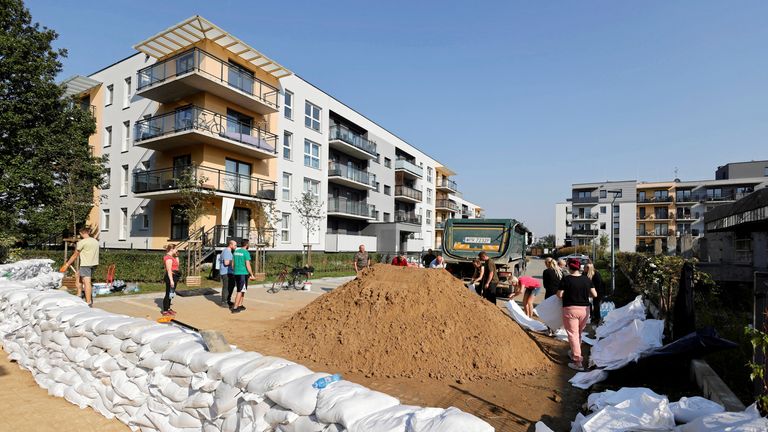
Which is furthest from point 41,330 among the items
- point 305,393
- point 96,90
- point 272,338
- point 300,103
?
point 96,90

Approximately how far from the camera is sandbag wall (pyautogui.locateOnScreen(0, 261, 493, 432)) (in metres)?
2.62

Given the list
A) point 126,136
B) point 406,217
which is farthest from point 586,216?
point 126,136

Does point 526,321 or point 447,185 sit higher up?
point 447,185

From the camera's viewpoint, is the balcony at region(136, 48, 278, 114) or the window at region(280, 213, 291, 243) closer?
the balcony at region(136, 48, 278, 114)

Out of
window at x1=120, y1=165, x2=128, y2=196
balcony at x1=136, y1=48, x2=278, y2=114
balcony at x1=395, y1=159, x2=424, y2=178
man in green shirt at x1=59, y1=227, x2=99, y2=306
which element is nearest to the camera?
man in green shirt at x1=59, y1=227, x2=99, y2=306

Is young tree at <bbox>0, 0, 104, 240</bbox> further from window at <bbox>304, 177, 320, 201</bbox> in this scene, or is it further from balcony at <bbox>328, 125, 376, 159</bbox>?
balcony at <bbox>328, 125, 376, 159</bbox>

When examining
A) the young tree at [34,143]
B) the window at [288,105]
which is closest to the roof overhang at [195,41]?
the window at [288,105]

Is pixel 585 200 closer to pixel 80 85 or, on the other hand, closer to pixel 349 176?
pixel 349 176

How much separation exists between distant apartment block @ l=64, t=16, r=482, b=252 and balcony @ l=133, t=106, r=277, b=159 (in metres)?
0.06

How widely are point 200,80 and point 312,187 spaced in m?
10.4

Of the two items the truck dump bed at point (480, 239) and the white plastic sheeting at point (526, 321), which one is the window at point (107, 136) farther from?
A: the white plastic sheeting at point (526, 321)

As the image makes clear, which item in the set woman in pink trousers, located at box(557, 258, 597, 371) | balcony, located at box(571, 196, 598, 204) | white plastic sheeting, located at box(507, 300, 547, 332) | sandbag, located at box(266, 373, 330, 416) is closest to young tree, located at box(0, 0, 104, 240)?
white plastic sheeting, located at box(507, 300, 547, 332)

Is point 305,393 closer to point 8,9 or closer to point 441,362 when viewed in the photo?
point 441,362

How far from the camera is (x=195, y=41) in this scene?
20328mm
